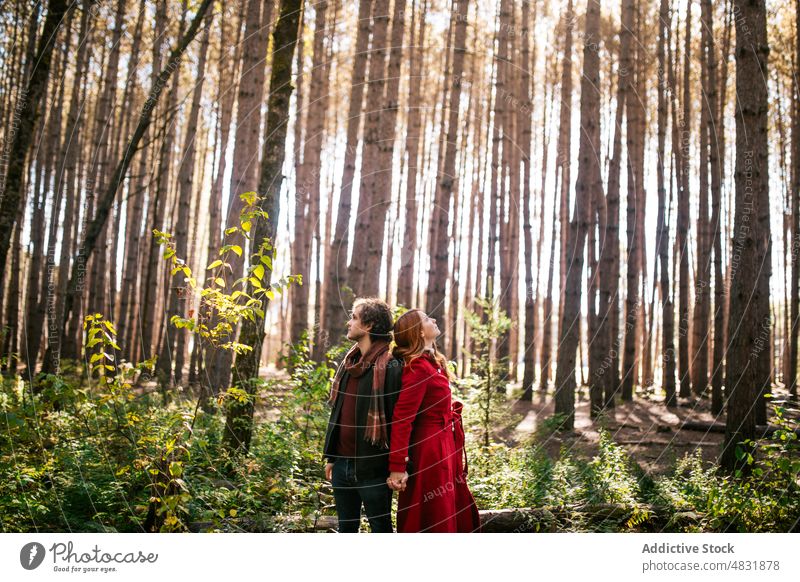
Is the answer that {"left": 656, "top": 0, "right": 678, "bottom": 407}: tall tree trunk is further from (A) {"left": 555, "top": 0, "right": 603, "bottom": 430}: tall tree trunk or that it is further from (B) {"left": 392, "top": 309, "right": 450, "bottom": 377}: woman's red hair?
(B) {"left": 392, "top": 309, "right": 450, "bottom": 377}: woman's red hair

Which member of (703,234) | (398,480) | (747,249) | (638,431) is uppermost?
(703,234)

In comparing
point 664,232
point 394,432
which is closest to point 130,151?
point 394,432

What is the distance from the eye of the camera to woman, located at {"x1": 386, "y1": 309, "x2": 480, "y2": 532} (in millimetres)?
3816

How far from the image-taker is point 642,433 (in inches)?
413

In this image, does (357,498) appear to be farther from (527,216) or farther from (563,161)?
(563,161)

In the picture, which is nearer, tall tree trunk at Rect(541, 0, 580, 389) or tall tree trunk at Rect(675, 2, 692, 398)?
tall tree trunk at Rect(675, 2, 692, 398)

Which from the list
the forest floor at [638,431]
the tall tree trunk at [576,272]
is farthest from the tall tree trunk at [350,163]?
the tall tree trunk at [576,272]

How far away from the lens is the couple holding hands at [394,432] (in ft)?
12.6

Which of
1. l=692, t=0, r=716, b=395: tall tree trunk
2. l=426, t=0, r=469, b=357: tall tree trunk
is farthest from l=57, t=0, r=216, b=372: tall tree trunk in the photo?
l=692, t=0, r=716, b=395: tall tree trunk

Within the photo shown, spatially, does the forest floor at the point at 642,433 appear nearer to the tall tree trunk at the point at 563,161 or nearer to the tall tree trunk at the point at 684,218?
the tall tree trunk at the point at 684,218

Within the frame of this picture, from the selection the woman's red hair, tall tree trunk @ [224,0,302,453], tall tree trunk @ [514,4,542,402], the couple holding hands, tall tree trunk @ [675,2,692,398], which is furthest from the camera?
tall tree trunk @ [514,4,542,402]

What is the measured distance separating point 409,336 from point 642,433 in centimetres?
807

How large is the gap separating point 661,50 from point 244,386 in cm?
1266

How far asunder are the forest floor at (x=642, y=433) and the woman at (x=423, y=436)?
13.7 feet
